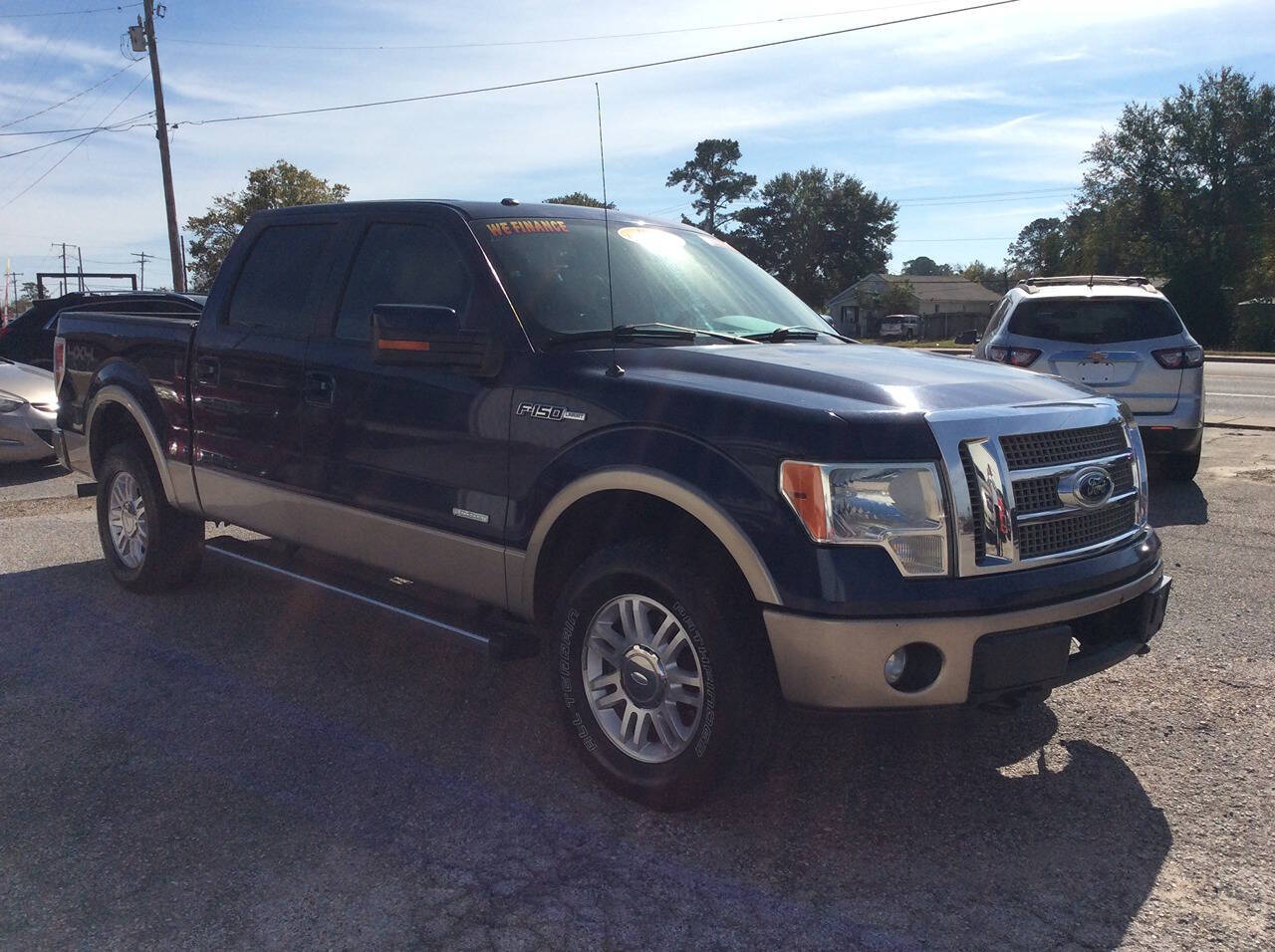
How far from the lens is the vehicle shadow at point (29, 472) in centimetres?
1022

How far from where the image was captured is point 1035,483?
3238 millimetres

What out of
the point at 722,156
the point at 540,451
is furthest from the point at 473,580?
the point at 722,156

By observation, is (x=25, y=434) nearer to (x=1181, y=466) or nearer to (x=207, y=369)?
(x=207, y=369)

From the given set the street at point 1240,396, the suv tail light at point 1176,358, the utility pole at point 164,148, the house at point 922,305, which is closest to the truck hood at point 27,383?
the suv tail light at point 1176,358

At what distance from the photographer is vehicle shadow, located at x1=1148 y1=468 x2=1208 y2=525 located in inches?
300

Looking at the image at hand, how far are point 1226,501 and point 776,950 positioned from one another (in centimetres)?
696

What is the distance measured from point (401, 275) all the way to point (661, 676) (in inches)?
82.9

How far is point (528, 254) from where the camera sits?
13.9ft

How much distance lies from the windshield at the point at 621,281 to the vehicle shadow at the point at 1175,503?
4.08 m

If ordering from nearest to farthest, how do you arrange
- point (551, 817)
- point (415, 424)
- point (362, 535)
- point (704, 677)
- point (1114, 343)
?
point (704, 677) < point (551, 817) < point (415, 424) < point (362, 535) < point (1114, 343)

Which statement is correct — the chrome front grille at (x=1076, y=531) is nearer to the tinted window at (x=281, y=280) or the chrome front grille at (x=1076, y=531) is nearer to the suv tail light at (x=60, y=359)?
the tinted window at (x=281, y=280)

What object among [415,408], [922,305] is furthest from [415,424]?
[922,305]

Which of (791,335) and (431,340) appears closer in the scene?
(431,340)

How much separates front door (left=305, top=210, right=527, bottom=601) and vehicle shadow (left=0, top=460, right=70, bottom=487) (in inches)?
278
